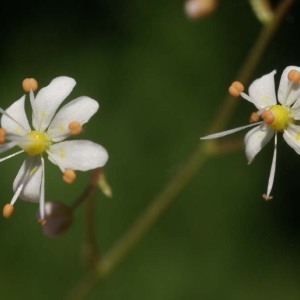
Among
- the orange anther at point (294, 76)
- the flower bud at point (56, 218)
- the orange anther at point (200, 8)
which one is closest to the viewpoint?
the orange anther at point (294, 76)

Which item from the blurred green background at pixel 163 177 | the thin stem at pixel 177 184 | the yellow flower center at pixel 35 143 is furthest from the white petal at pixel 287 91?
the blurred green background at pixel 163 177

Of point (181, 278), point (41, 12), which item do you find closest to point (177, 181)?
point (181, 278)

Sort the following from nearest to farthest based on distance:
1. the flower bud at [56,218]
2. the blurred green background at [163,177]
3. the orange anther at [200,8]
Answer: the flower bud at [56,218]
the orange anther at [200,8]
the blurred green background at [163,177]

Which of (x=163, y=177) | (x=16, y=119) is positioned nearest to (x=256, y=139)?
(x=16, y=119)

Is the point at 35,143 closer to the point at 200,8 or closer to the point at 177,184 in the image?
the point at 177,184

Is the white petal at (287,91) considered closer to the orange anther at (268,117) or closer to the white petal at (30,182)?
the orange anther at (268,117)
